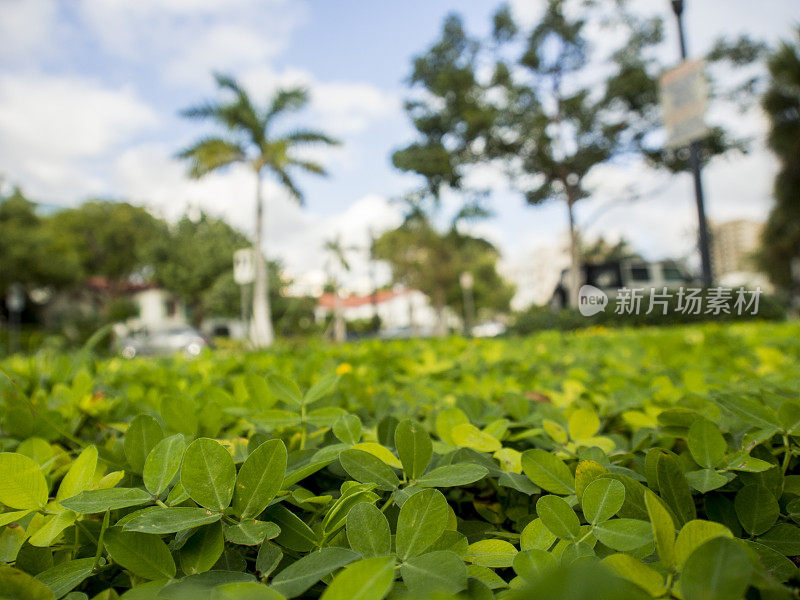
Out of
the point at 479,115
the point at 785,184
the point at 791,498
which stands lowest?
the point at 791,498

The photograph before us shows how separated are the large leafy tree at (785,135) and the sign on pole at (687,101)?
1496 centimetres

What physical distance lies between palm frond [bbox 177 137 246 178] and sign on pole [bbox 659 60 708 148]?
13.5 m

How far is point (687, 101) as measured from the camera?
4512 millimetres

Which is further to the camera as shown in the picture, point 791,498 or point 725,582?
point 791,498

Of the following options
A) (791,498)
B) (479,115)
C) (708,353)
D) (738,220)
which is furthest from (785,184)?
(738,220)

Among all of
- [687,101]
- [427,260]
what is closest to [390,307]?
[427,260]

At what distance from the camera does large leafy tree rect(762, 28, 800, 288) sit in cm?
1602

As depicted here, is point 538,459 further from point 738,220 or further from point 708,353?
point 738,220

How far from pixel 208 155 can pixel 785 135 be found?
61.7ft

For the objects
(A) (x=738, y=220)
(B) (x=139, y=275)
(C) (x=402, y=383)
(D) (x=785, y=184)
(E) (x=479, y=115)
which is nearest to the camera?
(C) (x=402, y=383)

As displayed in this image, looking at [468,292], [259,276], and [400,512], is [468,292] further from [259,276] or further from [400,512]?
[400,512]

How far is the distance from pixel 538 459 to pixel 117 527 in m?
0.30

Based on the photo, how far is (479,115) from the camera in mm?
14109

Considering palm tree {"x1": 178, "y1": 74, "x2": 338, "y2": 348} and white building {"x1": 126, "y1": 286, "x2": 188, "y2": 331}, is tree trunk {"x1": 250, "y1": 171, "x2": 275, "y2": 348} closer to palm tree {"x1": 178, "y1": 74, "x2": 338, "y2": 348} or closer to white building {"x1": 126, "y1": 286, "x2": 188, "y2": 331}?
palm tree {"x1": 178, "y1": 74, "x2": 338, "y2": 348}
